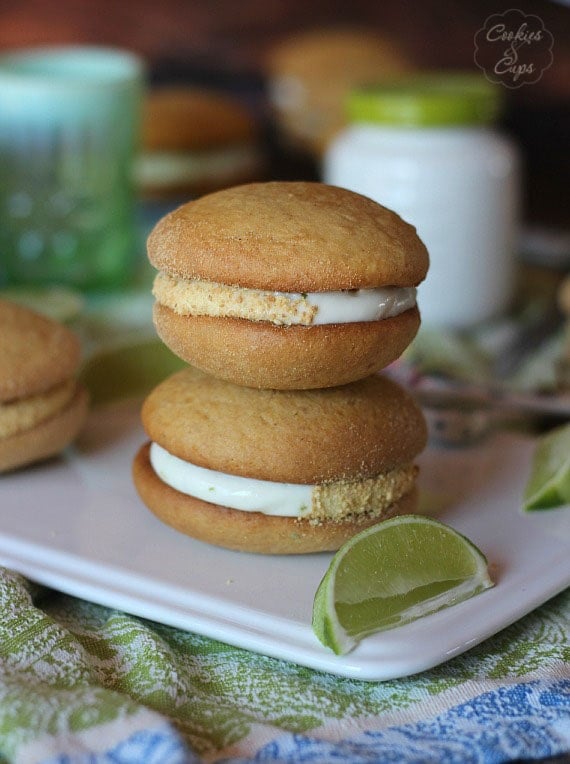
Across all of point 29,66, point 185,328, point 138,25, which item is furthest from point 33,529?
point 138,25

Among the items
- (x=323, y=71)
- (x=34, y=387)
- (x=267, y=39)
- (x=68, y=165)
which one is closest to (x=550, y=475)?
(x=34, y=387)

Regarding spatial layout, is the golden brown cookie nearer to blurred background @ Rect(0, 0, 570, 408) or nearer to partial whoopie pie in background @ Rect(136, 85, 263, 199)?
blurred background @ Rect(0, 0, 570, 408)

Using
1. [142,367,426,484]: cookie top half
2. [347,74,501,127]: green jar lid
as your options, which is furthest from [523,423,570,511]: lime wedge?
[347,74,501,127]: green jar lid

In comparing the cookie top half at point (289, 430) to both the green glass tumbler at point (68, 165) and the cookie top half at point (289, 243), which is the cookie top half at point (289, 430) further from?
the green glass tumbler at point (68, 165)

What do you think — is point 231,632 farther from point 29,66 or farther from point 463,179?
point 29,66

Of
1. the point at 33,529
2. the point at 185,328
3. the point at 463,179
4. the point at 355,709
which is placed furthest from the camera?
the point at 463,179

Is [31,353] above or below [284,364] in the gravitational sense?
below

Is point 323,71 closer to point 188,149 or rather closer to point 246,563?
point 188,149
